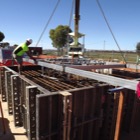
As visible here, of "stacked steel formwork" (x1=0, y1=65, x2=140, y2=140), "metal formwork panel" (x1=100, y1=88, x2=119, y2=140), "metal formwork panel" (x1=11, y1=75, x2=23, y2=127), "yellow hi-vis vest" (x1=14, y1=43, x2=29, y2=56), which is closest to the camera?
"stacked steel formwork" (x1=0, y1=65, x2=140, y2=140)

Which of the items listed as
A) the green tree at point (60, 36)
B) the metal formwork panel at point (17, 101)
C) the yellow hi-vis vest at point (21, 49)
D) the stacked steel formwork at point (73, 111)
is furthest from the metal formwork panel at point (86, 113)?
the green tree at point (60, 36)

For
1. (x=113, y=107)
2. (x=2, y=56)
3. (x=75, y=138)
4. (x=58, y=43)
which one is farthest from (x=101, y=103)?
(x=58, y=43)

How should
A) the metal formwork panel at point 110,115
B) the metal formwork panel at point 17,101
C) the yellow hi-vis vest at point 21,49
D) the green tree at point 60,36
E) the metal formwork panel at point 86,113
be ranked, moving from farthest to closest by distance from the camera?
the green tree at point 60,36 < the yellow hi-vis vest at point 21,49 < the metal formwork panel at point 17,101 < the metal formwork panel at point 110,115 < the metal formwork panel at point 86,113

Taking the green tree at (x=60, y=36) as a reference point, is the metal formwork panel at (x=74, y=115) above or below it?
below

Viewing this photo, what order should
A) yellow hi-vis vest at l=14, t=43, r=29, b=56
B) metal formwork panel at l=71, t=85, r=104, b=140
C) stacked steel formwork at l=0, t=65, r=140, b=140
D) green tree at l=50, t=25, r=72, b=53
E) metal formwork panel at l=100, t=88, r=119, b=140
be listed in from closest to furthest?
stacked steel formwork at l=0, t=65, r=140, b=140, metal formwork panel at l=71, t=85, r=104, b=140, metal formwork panel at l=100, t=88, r=119, b=140, yellow hi-vis vest at l=14, t=43, r=29, b=56, green tree at l=50, t=25, r=72, b=53

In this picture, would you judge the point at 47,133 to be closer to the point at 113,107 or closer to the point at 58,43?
the point at 113,107

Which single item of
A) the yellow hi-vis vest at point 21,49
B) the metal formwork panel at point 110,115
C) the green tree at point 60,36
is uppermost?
the green tree at point 60,36

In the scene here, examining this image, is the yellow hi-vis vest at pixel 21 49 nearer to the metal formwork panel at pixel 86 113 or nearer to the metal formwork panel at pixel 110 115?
the metal formwork panel at pixel 86 113

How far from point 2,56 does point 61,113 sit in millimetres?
18862

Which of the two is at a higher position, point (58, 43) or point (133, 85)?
point (58, 43)

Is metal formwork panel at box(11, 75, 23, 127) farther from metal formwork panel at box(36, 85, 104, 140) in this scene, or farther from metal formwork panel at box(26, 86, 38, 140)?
metal formwork panel at box(36, 85, 104, 140)

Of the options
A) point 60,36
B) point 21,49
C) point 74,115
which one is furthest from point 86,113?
point 60,36

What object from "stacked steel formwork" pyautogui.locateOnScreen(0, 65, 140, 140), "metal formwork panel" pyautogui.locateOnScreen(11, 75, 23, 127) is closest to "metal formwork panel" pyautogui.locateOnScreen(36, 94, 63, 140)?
"stacked steel formwork" pyautogui.locateOnScreen(0, 65, 140, 140)

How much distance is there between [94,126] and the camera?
5906 mm
